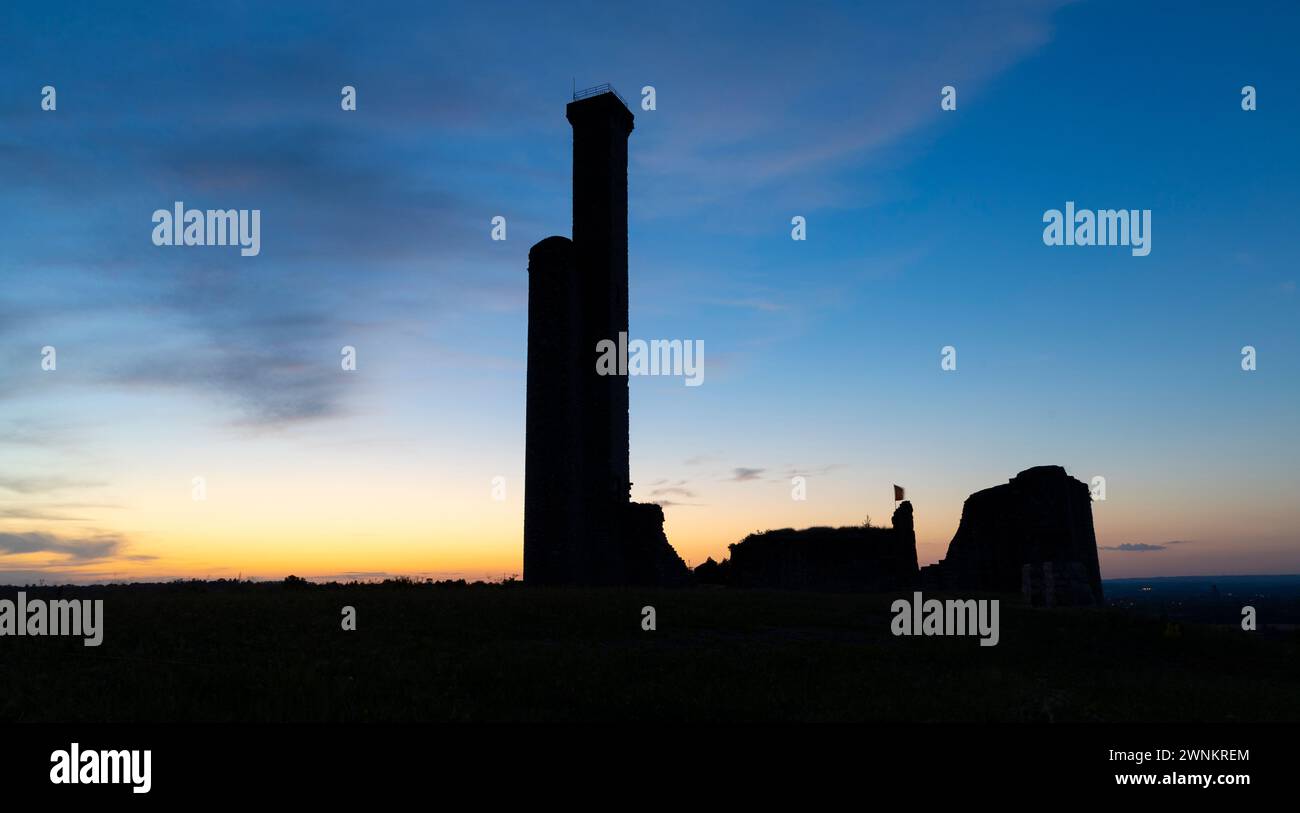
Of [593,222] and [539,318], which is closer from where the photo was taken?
[539,318]

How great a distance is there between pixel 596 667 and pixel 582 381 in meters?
24.6

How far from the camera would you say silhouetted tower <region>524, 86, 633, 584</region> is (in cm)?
3216

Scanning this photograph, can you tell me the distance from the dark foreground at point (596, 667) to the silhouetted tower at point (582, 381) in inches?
511

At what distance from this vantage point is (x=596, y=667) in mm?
11023

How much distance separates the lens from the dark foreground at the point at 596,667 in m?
8.77

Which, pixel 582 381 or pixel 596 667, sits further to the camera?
pixel 582 381

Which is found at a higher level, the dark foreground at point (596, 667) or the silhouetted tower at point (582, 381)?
the silhouetted tower at point (582, 381)

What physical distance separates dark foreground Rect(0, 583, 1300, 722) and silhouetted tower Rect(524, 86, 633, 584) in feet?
42.5

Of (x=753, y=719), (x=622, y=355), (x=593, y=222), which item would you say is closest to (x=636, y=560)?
(x=622, y=355)

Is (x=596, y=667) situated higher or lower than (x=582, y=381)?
lower
